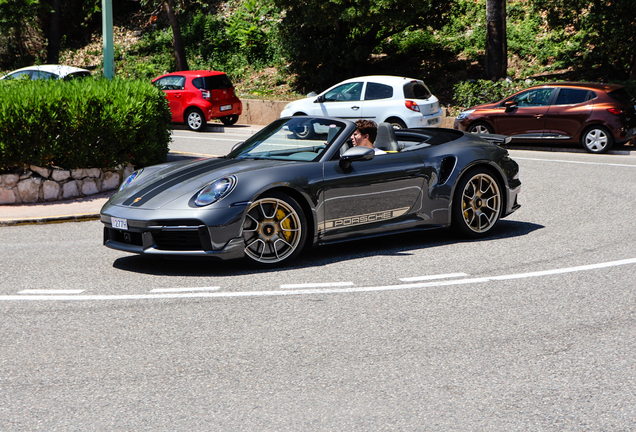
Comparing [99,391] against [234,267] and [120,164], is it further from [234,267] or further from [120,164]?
[120,164]

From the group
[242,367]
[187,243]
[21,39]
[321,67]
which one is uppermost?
[21,39]

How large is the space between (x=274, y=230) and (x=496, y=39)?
57.7ft

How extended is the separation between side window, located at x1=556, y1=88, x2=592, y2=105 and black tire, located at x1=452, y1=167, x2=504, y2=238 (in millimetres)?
9780

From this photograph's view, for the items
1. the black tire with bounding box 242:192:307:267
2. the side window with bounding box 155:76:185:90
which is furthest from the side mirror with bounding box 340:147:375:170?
the side window with bounding box 155:76:185:90

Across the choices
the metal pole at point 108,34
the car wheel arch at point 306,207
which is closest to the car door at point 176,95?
the metal pole at point 108,34

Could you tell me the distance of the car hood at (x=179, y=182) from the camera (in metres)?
6.21

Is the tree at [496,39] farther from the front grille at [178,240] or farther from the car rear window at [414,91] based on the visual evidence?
the front grille at [178,240]

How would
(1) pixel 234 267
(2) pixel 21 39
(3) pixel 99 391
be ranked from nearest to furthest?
(3) pixel 99 391 < (1) pixel 234 267 < (2) pixel 21 39

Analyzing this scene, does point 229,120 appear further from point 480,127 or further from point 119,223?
point 119,223

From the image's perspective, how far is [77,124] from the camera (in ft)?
32.6

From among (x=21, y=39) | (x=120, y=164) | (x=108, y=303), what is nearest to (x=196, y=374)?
(x=108, y=303)

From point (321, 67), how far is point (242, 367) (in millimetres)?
24000

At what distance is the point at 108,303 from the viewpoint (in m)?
5.45

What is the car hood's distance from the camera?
6.21 m
